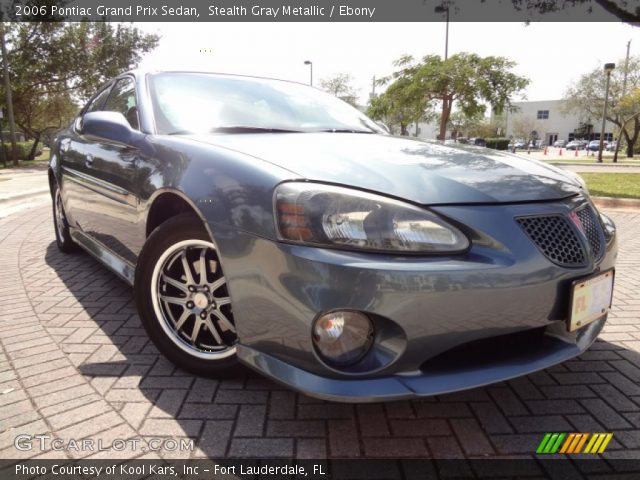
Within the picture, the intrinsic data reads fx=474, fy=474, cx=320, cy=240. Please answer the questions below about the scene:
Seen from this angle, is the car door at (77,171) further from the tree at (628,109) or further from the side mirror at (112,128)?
the tree at (628,109)

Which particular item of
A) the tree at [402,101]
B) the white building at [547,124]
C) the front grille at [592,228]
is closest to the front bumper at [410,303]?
the front grille at [592,228]

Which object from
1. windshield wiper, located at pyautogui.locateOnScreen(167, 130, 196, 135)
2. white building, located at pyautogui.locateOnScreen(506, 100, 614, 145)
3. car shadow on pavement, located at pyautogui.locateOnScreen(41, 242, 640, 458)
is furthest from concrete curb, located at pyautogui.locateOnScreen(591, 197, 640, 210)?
white building, located at pyautogui.locateOnScreen(506, 100, 614, 145)

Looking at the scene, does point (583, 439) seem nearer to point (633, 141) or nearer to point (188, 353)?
point (188, 353)

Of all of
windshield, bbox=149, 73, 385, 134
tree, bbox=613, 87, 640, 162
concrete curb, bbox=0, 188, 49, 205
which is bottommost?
concrete curb, bbox=0, 188, 49, 205

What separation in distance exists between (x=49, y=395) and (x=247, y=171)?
139 centimetres

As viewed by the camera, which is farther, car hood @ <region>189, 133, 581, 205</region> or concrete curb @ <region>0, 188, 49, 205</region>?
concrete curb @ <region>0, 188, 49, 205</region>

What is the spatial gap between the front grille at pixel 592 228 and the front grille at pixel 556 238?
138 millimetres

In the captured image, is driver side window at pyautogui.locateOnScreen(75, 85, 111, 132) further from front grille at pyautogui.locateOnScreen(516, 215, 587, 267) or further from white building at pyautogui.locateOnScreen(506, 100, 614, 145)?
white building at pyautogui.locateOnScreen(506, 100, 614, 145)

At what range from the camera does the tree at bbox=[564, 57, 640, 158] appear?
127ft

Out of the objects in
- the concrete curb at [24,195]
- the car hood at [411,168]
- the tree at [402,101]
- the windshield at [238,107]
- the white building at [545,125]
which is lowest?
the concrete curb at [24,195]

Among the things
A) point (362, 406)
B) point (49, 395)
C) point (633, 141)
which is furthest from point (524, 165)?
point (633, 141)

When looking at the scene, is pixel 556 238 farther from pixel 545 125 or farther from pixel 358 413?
pixel 545 125

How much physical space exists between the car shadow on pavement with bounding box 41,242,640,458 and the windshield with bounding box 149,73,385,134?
125cm

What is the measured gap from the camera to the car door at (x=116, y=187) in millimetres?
2564
